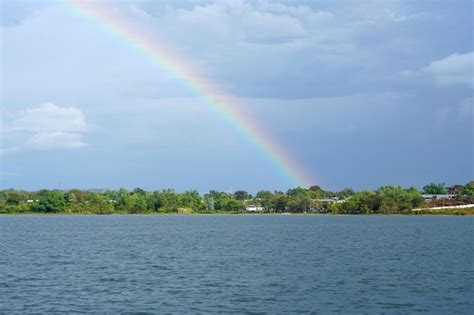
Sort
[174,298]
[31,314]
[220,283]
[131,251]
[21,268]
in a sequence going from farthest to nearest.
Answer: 1. [131,251]
2. [21,268]
3. [220,283]
4. [174,298]
5. [31,314]

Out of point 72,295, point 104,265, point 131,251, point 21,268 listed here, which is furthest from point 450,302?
point 131,251

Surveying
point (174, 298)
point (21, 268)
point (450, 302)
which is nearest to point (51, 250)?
point (21, 268)

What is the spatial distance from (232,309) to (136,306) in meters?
5.38

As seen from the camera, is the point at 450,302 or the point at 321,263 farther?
the point at 321,263

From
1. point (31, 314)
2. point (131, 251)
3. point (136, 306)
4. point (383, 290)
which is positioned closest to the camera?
point (31, 314)

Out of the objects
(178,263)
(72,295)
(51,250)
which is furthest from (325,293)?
(51,250)

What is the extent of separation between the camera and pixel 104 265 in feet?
Answer: 179

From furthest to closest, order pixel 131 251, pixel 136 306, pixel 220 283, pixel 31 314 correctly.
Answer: pixel 131 251 < pixel 220 283 < pixel 136 306 < pixel 31 314

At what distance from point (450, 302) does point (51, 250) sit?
49152 mm

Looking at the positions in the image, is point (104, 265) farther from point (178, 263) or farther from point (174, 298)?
point (174, 298)

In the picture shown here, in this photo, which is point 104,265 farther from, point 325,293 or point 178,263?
point 325,293

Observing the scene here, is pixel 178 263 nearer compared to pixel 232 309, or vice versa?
pixel 232 309

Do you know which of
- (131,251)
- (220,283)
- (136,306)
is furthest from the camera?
(131,251)

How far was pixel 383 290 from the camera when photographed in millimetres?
39594
